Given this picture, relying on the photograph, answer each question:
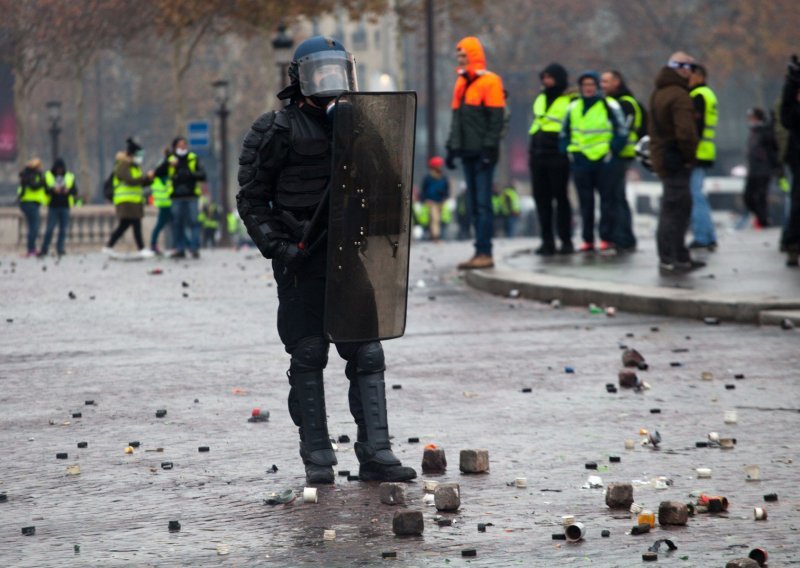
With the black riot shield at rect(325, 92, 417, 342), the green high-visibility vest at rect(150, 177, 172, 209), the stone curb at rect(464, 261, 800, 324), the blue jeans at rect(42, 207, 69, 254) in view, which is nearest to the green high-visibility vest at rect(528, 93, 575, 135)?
the stone curb at rect(464, 261, 800, 324)

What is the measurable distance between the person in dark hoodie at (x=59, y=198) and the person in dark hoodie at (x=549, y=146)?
12.1m

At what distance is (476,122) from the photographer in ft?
52.1

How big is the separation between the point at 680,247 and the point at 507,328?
3.48 meters

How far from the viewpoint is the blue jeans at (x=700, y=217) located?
18609 mm

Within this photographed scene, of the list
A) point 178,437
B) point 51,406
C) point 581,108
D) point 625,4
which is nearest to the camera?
point 178,437

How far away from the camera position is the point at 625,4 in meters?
67.1

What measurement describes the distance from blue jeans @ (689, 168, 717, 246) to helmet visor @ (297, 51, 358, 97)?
12.1 metres

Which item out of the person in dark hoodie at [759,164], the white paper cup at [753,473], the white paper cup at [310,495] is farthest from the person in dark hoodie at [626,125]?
the white paper cup at [310,495]

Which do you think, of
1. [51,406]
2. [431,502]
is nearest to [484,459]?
[431,502]

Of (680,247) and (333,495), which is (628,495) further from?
(680,247)

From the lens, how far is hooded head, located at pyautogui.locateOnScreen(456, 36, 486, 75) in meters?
15.7

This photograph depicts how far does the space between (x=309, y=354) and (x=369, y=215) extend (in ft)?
1.94

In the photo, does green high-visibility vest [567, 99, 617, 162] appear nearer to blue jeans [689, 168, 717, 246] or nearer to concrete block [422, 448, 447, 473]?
blue jeans [689, 168, 717, 246]

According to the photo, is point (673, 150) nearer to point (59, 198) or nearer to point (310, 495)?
point (310, 495)
